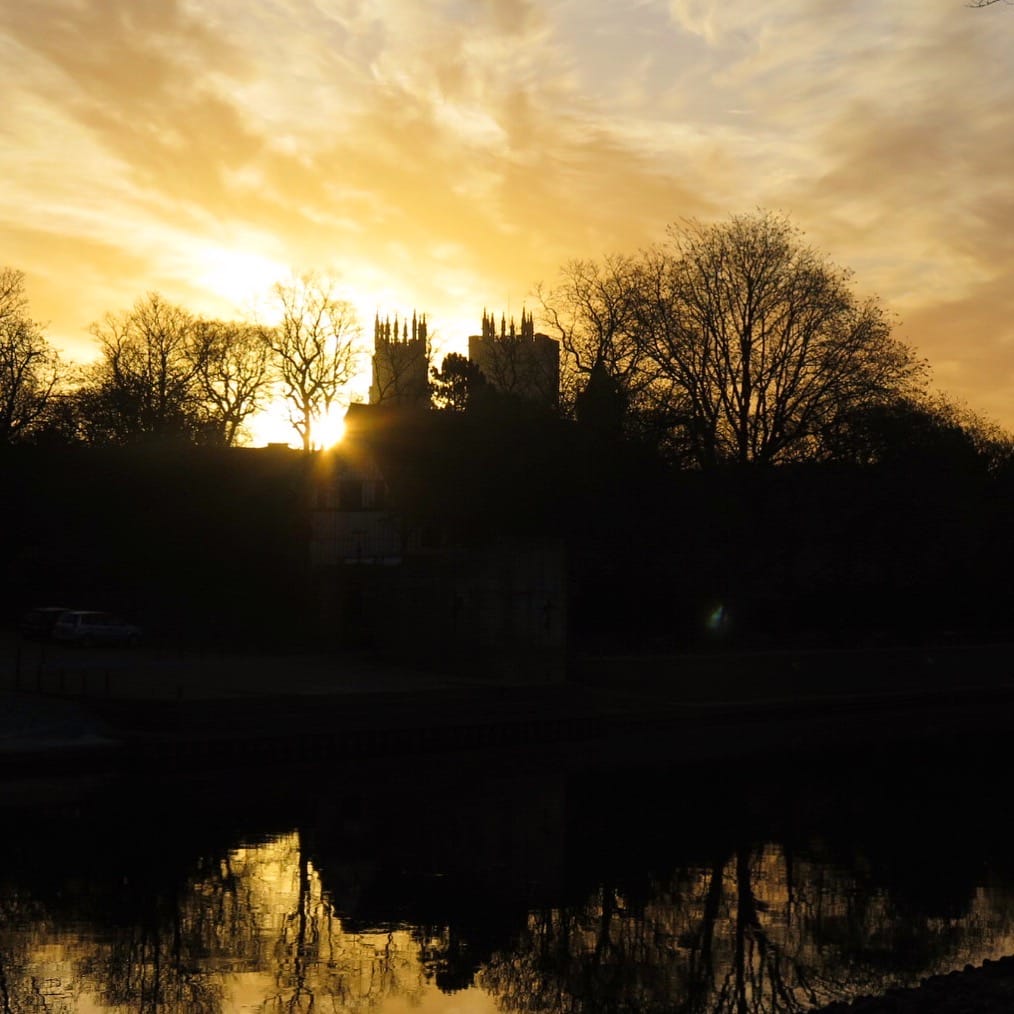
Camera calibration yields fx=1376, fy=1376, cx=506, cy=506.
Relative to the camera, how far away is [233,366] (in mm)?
87000

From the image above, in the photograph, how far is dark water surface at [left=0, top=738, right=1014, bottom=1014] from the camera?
708 inches

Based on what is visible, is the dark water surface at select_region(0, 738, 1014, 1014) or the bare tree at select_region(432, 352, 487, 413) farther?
the bare tree at select_region(432, 352, 487, 413)

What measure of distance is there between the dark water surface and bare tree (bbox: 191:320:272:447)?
53.9 m

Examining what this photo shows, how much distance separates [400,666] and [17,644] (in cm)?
1530

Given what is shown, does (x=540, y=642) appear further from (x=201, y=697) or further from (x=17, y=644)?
(x=17, y=644)

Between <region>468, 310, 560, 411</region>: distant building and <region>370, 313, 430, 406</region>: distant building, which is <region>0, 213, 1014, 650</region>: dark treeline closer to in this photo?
<region>468, 310, 560, 411</region>: distant building

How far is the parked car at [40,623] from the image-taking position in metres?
51.9

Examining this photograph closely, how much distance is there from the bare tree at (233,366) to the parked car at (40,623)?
33391 mm

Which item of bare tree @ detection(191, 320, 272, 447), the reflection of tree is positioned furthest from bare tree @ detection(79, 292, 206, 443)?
the reflection of tree

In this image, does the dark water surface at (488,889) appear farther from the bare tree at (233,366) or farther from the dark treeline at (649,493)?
the bare tree at (233,366)

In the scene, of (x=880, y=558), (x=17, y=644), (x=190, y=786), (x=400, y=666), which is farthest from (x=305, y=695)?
(x=880, y=558)

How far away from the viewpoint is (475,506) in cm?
4500

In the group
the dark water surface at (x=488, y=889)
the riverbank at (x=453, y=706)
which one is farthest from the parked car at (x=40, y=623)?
the dark water surface at (x=488, y=889)

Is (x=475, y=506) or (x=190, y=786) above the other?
A: (x=475, y=506)
